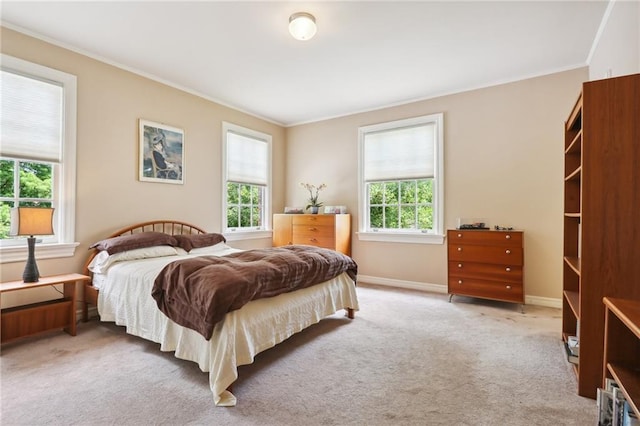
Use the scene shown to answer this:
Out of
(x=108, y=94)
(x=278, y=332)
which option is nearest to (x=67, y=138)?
(x=108, y=94)

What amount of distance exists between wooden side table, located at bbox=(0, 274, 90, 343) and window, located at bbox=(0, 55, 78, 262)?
1.43ft

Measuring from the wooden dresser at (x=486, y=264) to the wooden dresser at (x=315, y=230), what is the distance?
1.59m

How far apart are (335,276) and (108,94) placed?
3146 millimetres

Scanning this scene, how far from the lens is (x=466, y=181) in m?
4.15

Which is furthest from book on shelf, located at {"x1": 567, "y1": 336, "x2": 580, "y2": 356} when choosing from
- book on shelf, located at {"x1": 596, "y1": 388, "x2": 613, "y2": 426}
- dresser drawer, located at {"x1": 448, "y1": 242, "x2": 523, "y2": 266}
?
dresser drawer, located at {"x1": 448, "y1": 242, "x2": 523, "y2": 266}

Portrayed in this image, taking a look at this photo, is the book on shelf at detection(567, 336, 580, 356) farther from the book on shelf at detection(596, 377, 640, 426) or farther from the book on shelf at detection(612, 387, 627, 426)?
Result: the book on shelf at detection(612, 387, 627, 426)

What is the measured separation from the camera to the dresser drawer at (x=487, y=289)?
3.48 meters

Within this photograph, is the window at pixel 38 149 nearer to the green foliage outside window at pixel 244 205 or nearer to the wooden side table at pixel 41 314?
the wooden side table at pixel 41 314

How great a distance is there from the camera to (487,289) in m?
3.64

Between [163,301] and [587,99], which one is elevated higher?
[587,99]

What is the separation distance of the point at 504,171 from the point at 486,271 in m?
1.28

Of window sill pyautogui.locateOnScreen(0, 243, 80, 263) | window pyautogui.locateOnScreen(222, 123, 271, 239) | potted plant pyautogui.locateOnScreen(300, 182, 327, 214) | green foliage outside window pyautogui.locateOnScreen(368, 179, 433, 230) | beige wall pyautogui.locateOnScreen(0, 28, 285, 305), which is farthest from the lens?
potted plant pyautogui.locateOnScreen(300, 182, 327, 214)

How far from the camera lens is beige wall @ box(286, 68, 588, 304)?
11.8ft

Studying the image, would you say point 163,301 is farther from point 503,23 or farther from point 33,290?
point 503,23
